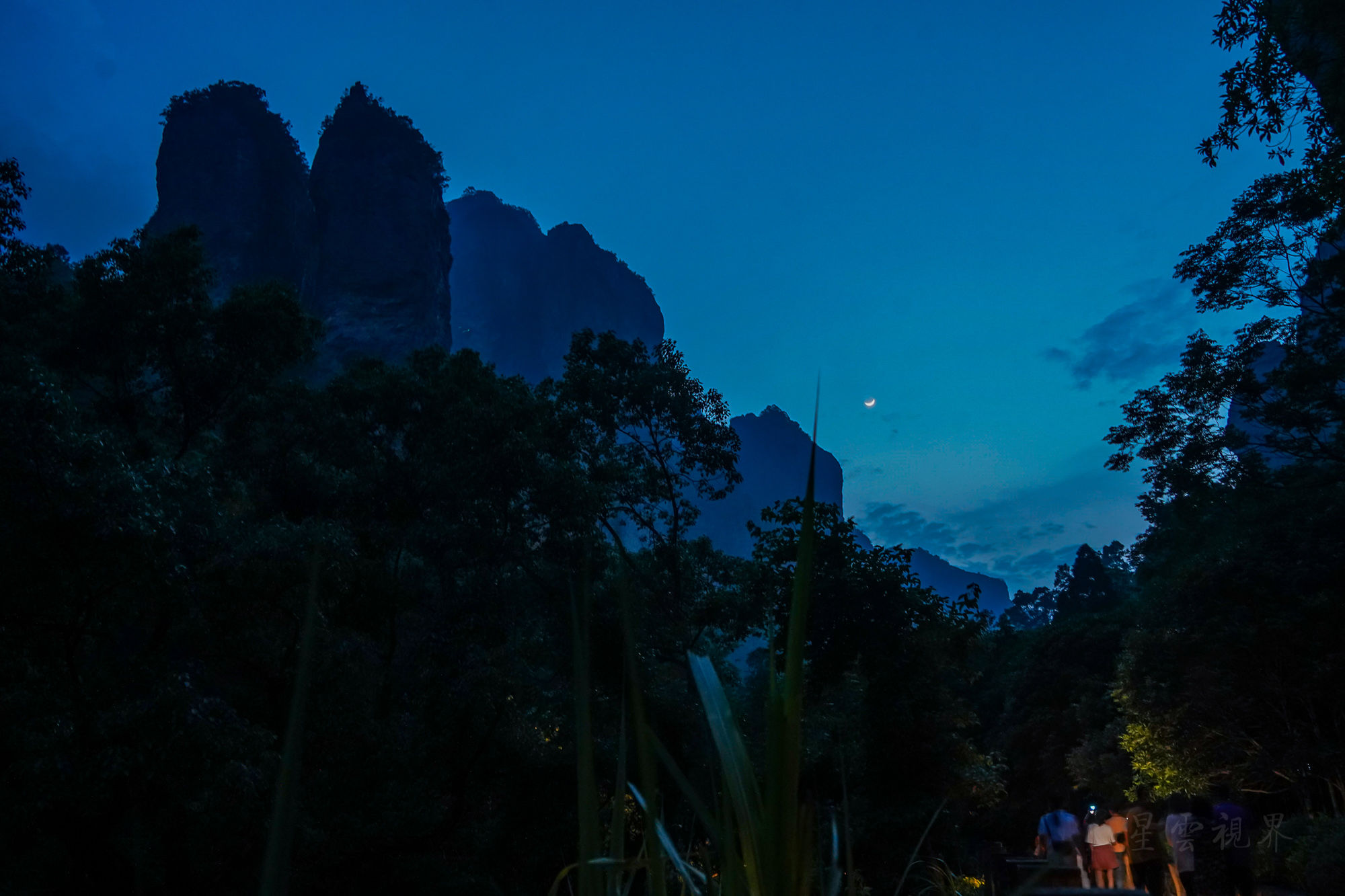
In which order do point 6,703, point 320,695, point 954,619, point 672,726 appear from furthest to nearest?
point 954,619
point 672,726
point 320,695
point 6,703

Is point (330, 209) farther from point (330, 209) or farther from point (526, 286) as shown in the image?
point (526, 286)

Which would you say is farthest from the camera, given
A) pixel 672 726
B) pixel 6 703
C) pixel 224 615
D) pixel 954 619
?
pixel 954 619

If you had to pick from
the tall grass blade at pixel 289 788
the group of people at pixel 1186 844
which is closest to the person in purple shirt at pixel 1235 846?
the group of people at pixel 1186 844

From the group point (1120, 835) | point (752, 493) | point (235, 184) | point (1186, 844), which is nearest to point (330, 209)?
point (235, 184)

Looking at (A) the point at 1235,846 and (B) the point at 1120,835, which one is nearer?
(A) the point at 1235,846

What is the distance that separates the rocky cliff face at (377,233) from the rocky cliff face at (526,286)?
202ft

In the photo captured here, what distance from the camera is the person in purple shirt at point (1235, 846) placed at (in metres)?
6.96

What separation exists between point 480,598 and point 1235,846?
1079 cm

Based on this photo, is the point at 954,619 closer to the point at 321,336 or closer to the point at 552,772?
the point at 552,772

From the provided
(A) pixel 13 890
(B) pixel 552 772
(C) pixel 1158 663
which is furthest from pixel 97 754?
(C) pixel 1158 663

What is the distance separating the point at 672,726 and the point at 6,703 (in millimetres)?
9768

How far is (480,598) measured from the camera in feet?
44.0

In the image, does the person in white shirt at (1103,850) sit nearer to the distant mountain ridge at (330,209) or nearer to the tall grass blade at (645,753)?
the tall grass blade at (645,753)

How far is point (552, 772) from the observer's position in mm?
12758
